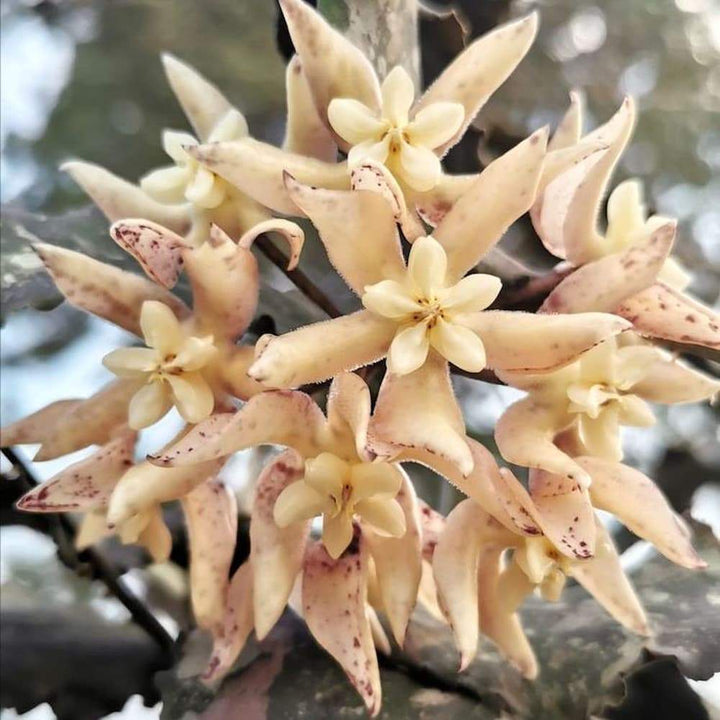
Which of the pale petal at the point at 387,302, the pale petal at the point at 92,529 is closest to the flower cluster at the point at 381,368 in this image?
the pale petal at the point at 387,302

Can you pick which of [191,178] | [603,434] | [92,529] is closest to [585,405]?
[603,434]

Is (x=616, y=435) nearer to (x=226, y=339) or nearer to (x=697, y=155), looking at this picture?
(x=226, y=339)

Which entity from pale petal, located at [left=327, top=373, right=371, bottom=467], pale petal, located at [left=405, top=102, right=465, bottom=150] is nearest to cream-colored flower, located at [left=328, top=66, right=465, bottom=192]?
pale petal, located at [left=405, top=102, right=465, bottom=150]

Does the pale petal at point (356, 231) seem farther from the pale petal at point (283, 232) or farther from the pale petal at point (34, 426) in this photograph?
the pale petal at point (34, 426)

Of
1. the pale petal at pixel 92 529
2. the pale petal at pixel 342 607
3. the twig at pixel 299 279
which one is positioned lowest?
the pale petal at pixel 92 529

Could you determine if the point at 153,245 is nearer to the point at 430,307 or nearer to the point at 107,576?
the point at 430,307
